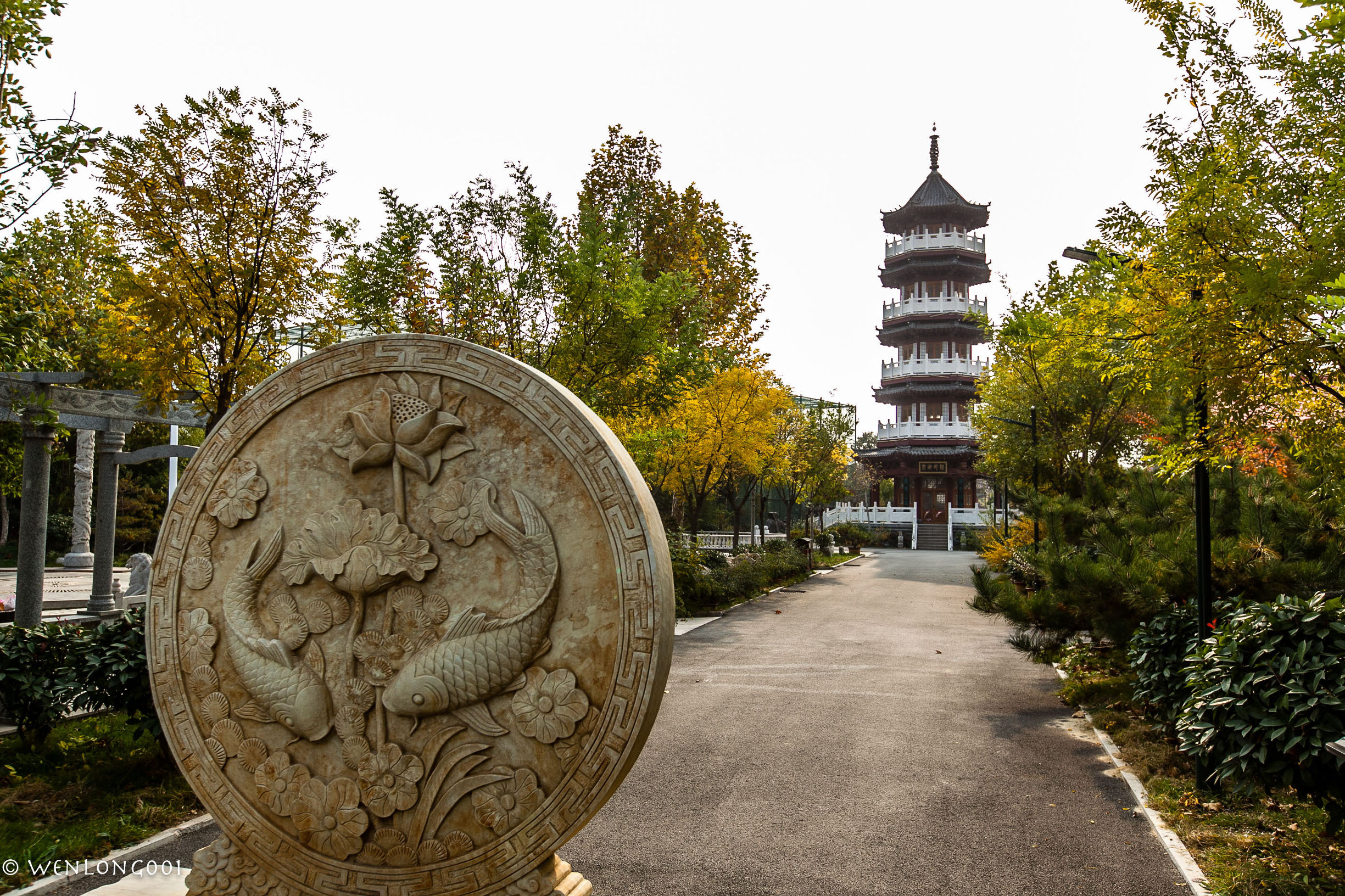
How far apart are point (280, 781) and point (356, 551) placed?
98cm

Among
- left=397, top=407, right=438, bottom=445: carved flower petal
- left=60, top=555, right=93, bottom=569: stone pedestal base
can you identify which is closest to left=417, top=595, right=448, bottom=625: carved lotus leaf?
left=397, top=407, right=438, bottom=445: carved flower petal

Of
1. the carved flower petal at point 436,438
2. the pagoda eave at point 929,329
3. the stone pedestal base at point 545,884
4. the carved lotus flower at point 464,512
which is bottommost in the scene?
the stone pedestal base at point 545,884

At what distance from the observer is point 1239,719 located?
4.18 m

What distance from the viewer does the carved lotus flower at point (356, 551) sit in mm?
3248

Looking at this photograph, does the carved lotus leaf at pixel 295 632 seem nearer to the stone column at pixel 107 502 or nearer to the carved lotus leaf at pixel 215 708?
the carved lotus leaf at pixel 215 708

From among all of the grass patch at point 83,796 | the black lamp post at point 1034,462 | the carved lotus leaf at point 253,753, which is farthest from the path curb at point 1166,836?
the black lamp post at point 1034,462

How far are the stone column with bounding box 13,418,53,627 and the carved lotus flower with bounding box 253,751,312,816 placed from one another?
18.0ft

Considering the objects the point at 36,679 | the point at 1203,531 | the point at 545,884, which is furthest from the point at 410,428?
the point at 1203,531

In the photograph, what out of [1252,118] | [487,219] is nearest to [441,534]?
[1252,118]

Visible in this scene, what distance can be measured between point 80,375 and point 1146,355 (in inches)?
351

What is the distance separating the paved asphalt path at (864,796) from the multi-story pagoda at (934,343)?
3307cm

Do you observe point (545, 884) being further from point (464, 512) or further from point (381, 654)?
point (464, 512)

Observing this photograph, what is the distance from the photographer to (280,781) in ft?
10.8

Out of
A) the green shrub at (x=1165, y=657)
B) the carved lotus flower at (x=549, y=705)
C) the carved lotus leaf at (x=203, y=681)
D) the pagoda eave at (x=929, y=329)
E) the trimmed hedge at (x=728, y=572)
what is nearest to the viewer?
the carved lotus flower at (x=549, y=705)
